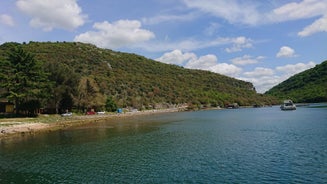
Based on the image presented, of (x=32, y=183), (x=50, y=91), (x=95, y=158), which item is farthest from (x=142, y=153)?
(x=50, y=91)

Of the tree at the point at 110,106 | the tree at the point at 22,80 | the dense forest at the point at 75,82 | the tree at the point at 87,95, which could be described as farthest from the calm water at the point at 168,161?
the tree at the point at 110,106

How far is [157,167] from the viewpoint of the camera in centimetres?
2822

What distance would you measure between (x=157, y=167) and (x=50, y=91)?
6232 cm

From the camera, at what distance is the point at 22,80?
7219cm

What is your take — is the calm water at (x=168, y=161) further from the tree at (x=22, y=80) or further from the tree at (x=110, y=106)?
the tree at (x=110, y=106)

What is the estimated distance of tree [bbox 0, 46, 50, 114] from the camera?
232ft

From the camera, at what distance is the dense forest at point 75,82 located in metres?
73.6

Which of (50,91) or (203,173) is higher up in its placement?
(50,91)

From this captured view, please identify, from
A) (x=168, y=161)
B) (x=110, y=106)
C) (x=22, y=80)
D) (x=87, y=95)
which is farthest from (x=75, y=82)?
(x=168, y=161)

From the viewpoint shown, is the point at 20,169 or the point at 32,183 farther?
the point at 20,169

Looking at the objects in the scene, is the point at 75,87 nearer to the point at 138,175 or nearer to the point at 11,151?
the point at 11,151

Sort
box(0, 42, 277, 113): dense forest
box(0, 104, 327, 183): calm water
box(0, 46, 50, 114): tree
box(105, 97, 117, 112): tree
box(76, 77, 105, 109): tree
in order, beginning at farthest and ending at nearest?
1. box(105, 97, 117, 112): tree
2. box(76, 77, 105, 109): tree
3. box(0, 42, 277, 113): dense forest
4. box(0, 46, 50, 114): tree
5. box(0, 104, 327, 183): calm water

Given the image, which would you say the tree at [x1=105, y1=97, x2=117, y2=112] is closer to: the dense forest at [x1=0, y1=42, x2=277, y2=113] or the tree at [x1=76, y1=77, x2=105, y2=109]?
the dense forest at [x1=0, y1=42, x2=277, y2=113]

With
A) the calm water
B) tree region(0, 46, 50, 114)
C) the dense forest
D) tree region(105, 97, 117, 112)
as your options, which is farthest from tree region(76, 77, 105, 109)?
the calm water
